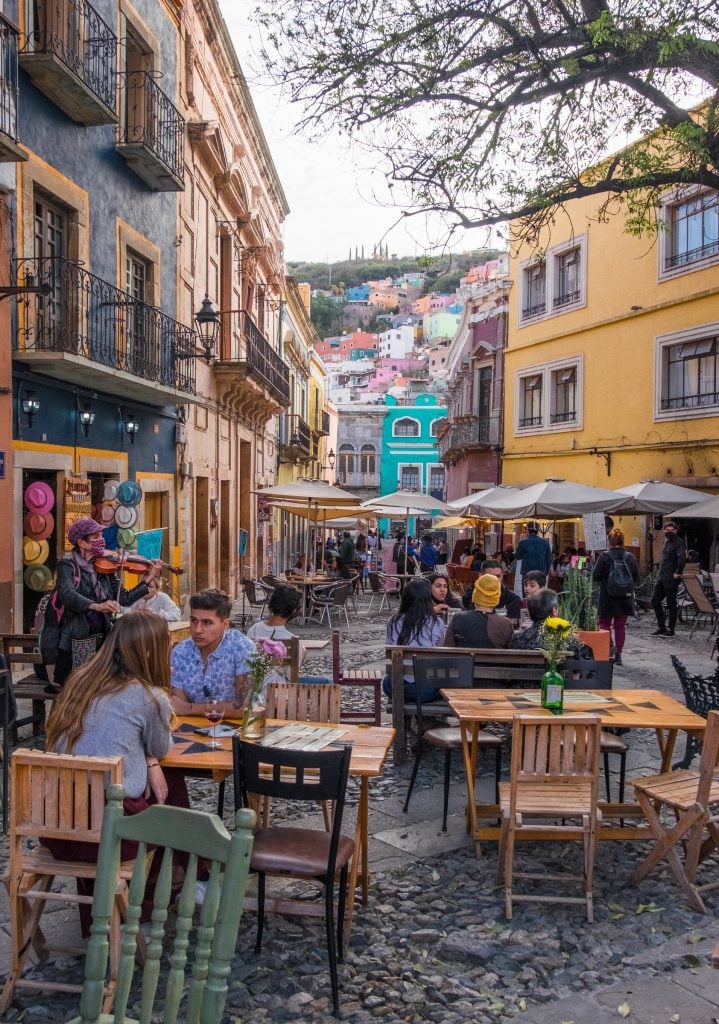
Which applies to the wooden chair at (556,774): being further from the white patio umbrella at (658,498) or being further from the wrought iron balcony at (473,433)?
the wrought iron balcony at (473,433)

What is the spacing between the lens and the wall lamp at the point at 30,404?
8.98 m

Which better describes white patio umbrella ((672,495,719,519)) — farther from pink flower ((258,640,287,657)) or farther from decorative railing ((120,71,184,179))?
decorative railing ((120,71,184,179))

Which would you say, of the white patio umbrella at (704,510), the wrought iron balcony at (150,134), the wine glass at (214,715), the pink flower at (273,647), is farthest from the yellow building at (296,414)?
the wine glass at (214,715)

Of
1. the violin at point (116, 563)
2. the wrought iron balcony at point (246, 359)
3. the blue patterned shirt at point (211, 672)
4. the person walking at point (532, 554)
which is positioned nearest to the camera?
the blue patterned shirt at point (211, 672)

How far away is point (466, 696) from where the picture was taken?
523cm

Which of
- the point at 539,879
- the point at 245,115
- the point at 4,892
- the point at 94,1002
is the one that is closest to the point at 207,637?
the point at 4,892

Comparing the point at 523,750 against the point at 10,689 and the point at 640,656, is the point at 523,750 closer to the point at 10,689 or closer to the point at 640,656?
the point at 10,689

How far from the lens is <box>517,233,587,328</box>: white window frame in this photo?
833 inches

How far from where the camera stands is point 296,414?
32.5m

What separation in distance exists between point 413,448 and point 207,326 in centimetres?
4421

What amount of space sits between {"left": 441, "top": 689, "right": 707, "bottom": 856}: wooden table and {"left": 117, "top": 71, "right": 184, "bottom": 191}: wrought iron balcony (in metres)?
9.34

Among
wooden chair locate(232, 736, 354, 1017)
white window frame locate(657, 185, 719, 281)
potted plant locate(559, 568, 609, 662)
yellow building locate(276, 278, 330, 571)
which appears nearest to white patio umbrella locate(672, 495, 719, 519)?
potted plant locate(559, 568, 609, 662)

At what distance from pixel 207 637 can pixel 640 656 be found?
25.7ft

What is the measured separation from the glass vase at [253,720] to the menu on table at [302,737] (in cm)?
6
